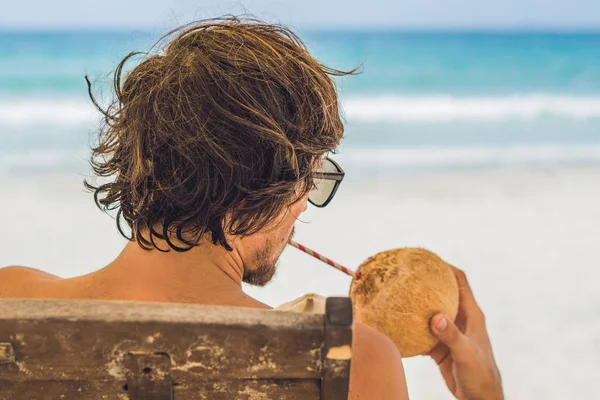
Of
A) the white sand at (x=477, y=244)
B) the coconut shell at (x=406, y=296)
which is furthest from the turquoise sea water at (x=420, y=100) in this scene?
the coconut shell at (x=406, y=296)

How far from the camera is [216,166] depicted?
1207 mm

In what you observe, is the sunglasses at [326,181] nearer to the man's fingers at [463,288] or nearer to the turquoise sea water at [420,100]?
the man's fingers at [463,288]

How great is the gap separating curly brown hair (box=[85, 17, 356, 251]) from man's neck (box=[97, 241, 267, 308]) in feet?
0.07

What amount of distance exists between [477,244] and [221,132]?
3.31m

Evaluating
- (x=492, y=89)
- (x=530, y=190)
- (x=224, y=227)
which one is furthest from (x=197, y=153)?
(x=492, y=89)

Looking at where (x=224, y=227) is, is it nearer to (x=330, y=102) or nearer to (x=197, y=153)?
(x=197, y=153)

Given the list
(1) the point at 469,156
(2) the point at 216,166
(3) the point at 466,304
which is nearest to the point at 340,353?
(2) the point at 216,166

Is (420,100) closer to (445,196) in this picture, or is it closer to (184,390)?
(445,196)

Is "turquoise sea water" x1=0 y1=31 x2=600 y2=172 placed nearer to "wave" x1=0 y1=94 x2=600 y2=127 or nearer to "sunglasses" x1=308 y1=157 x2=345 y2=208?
"wave" x1=0 y1=94 x2=600 y2=127

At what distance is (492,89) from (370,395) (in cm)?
1032

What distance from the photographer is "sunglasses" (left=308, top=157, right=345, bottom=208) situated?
1.43 meters

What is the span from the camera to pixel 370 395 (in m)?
1.14

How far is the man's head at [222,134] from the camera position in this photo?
1.19 meters

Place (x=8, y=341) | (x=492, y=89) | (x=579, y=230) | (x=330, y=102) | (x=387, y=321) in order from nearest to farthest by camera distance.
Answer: (x=8, y=341) < (x=330, y=102) < (x=387, y=321) < (x=579, y=230) < (x=492, y=89)
